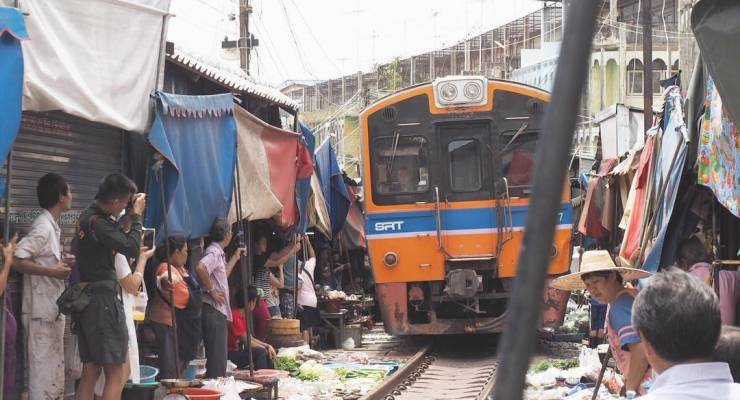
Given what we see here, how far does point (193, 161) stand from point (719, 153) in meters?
4.10

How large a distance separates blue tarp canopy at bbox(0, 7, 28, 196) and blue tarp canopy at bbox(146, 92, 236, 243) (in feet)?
7.25

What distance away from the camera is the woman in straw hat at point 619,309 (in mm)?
4473

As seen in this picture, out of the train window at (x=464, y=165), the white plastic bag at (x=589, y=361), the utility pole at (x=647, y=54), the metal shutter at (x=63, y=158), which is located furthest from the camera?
the utility pole at (x=647, y=54)

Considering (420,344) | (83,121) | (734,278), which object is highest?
(83,121)

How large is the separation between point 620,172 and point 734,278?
15.6 feet

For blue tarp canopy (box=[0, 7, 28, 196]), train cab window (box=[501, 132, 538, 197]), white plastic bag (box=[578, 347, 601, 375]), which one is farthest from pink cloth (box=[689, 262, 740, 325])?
train cab window (box=[501, 132, 538, 197])

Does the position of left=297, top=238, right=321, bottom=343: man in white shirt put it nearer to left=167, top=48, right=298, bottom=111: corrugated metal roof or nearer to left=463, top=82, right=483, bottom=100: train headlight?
left=167, top=48, right=298, bottom=111: corrugated metal roof

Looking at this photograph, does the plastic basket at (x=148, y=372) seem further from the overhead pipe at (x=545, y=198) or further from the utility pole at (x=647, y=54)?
the utility pole at (x=647, y=54)

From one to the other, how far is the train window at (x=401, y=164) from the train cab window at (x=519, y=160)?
0.98 meters

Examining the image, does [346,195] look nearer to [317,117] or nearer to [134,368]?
[134,368]

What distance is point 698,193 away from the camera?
682cm

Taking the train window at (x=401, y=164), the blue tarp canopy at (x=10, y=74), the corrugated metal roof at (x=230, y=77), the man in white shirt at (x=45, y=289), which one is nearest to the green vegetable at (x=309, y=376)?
the corrugated metal roof at (x=230, y=77)

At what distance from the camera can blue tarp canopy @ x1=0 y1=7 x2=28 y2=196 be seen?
15.5ft

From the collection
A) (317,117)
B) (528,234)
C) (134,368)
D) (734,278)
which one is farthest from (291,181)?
(317,117)
